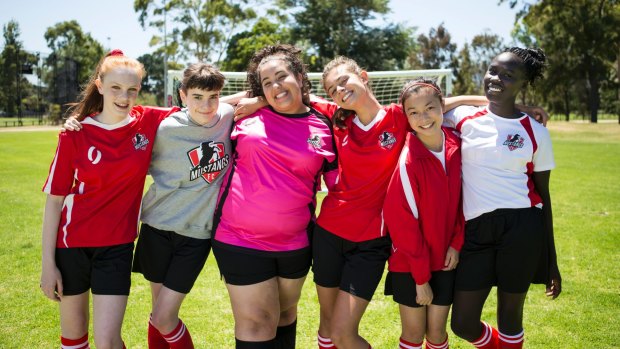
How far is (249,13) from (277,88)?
31.6 m

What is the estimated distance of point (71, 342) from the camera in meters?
3.04

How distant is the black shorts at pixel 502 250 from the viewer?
9.90ft

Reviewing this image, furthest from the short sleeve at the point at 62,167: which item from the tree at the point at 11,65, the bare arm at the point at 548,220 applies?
the tree at the point at 11,65

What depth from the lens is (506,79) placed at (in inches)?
123

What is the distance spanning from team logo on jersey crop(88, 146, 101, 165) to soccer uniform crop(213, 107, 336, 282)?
2.64 ft

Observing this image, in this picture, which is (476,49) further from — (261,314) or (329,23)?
(261,314)

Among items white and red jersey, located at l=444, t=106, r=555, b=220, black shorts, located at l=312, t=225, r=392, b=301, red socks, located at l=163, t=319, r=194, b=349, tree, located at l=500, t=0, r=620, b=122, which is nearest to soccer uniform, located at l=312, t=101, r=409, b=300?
black shorts, located at l=312, t=225, r=392, b=301

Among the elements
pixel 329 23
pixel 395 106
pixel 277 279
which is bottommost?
pixel 277 279

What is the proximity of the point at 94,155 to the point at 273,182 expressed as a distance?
1.15 m

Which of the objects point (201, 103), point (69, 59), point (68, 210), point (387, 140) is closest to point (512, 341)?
point (387, 140)

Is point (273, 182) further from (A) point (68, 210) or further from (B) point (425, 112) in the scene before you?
(A) point (68, 210)

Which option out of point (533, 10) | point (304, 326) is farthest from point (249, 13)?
point (304, 326)

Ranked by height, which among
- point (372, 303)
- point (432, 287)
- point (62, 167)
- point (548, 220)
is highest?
point (62, 167)

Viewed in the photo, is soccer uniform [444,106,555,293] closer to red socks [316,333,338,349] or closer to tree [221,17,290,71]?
red socks [316,333,338,349]
